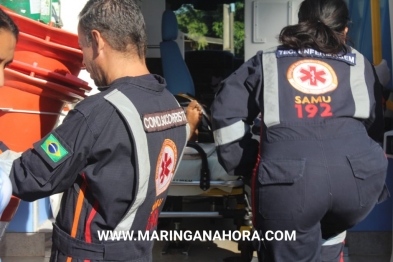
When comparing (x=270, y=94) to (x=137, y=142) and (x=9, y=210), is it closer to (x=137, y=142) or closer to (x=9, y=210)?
(x=137, y=142)

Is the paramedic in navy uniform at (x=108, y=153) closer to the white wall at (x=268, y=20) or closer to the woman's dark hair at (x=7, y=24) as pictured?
the woman's dark hair at (x=7, y=24)

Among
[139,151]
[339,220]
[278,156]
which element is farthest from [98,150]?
[339,220]

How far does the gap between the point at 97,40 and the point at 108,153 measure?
0.37 meters

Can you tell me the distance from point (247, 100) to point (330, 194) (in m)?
0.56

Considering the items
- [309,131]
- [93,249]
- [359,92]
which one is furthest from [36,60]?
[359,92]

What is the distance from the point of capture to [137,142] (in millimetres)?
1687

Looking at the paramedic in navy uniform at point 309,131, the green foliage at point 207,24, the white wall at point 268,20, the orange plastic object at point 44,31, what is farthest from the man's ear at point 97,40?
the green foliage at point 207,24

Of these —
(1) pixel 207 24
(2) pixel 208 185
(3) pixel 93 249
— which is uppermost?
(1) pixel 207 24

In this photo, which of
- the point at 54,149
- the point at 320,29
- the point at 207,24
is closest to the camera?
the point at 54,149

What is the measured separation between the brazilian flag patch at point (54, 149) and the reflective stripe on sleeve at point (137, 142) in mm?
201

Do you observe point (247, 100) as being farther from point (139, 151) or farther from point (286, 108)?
point (139, 151)

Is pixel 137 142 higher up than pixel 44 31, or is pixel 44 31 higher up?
pixel 44 31

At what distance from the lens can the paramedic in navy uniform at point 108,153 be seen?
1.64 metres

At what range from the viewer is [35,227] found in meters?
4.11
